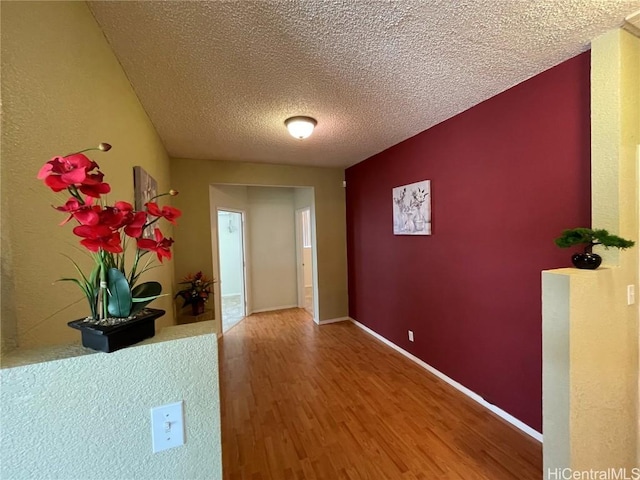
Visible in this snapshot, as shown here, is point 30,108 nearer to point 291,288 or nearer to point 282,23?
point 282,23

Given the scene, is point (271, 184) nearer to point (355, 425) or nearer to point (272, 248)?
point (272, 248)

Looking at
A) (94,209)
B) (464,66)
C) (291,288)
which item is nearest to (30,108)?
(94,209)

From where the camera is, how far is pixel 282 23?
1306 millimetres

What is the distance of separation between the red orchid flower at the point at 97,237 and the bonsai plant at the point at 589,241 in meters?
1.78

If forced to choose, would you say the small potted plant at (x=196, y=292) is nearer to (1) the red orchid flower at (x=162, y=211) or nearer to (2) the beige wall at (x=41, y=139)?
(2) the beige wall at (x=41, y=139)

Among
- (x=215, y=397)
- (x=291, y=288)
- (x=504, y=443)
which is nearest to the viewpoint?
(x=215, y=397)

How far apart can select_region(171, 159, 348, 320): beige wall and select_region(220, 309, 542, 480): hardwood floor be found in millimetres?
1251

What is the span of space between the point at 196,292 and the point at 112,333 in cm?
289

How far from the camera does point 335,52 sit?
152 centimetres

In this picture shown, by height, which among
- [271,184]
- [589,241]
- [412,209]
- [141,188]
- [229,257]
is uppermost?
[271,184]

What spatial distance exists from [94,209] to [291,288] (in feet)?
16.0

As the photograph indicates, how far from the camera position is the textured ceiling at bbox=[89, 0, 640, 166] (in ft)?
4.09

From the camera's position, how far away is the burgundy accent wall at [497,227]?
1.71 metres

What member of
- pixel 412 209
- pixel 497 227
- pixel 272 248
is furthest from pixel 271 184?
pixel 497 227
